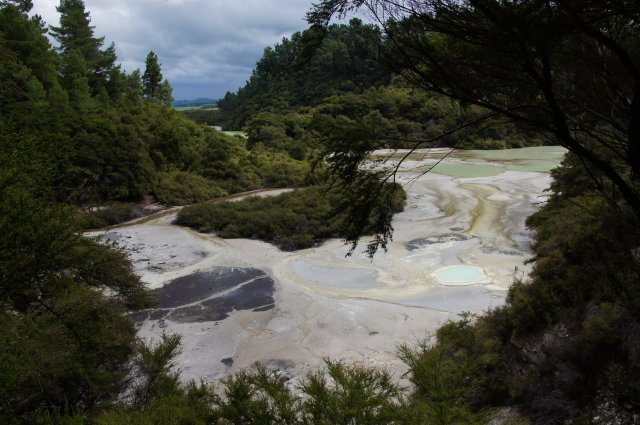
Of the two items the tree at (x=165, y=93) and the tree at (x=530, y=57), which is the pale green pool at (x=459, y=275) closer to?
the tree at (x=530, y=57)

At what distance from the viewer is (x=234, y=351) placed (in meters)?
10.6

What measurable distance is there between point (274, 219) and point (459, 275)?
9.38 m

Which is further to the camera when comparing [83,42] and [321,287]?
[83,42]

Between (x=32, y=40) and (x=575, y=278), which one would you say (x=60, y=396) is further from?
(x=32, y=40)

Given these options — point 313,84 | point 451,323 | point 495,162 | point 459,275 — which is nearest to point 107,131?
point 459,275

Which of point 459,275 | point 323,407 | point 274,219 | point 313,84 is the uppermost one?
point 313,84

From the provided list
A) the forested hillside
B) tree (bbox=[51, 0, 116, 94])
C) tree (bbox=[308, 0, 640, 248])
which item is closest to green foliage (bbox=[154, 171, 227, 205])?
the forested hillside

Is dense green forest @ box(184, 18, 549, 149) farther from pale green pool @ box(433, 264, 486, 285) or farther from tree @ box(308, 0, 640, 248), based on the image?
pale green pool @ box(433, 264, 486, 285)

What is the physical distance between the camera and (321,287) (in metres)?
14.0

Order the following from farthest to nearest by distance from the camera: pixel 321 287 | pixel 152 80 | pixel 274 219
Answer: pixel 152 80 < pixel 274 219 < pixel 321 287

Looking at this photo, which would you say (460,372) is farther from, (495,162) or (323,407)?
(495,162)

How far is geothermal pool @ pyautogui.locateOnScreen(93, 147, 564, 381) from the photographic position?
10.6m

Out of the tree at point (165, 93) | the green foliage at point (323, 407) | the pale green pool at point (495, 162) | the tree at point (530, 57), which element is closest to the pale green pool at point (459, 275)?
the green foliage at point (323, 407)

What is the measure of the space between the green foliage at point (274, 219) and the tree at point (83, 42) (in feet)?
68.3
